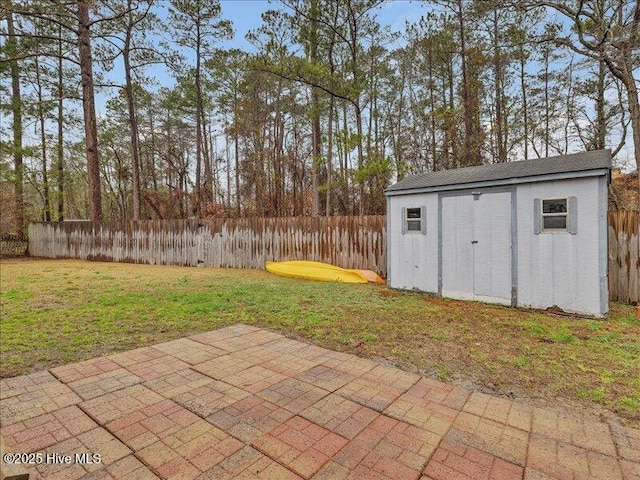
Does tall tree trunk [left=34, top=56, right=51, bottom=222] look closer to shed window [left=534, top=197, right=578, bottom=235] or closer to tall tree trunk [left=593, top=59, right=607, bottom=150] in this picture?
shed window [left=534, top=197, right=578, bottom=235]

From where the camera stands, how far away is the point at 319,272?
336 inches

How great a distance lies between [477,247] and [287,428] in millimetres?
4935

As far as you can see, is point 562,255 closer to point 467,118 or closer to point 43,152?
point 467,118

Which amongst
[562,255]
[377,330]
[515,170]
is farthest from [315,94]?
[377,330]

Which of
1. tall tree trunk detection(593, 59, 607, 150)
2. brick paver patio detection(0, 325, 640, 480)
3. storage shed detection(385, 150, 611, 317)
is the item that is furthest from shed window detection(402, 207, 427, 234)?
tall tree trunk detection(593, 59, 607, 150)

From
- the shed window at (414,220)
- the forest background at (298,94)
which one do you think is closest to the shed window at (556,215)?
the shed window at (414,220)

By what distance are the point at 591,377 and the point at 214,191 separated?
→ 832 inches

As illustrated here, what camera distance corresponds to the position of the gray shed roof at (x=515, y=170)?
5.00m

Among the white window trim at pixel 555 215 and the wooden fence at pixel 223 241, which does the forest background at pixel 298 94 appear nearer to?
the wooden fence at pixel 223 241

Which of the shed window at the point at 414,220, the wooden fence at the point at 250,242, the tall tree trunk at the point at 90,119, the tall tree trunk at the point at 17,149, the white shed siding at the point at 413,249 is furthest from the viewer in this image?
the tall tree trunk at the point at 17,149

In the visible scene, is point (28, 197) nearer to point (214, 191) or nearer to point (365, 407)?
point (214, 191)

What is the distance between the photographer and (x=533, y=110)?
1305cm

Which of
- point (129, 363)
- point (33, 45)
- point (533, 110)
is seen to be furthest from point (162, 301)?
point (33, 45)

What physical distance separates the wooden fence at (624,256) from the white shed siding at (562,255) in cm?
148
